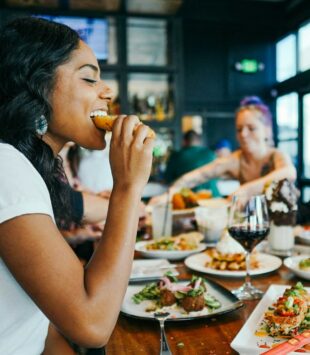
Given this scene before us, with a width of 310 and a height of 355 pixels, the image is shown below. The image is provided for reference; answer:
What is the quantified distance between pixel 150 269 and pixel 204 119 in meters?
5.13

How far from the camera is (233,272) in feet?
4.17

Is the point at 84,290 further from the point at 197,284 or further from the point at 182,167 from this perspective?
the point at 182,167

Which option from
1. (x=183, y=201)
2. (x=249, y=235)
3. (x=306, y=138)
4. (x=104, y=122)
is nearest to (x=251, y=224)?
(x=249, y=235)

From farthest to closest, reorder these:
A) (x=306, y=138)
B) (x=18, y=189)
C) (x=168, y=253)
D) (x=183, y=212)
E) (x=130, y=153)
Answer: (x=306, y=138) < (x=183, y=212) < (x=168, y=253) < (x=130, y=153) < (x=18, y=189)

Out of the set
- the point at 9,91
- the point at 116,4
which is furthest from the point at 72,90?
the point at 116,4

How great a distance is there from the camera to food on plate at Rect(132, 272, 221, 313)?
100cm

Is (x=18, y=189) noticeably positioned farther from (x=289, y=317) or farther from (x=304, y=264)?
(x=304, y=264)

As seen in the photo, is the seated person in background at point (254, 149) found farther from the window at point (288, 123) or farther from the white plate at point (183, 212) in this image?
the window at point (288, 123)

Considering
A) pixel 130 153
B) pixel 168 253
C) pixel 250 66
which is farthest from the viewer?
pixel 250 66

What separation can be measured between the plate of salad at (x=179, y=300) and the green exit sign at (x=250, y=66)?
18.8 ft

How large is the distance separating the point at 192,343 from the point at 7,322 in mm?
399

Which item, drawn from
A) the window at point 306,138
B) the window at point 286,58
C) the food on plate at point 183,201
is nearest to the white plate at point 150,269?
the food on plate at point 183,201

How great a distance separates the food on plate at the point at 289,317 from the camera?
832 millimetres

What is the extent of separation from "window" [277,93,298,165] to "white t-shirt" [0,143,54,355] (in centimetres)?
577
